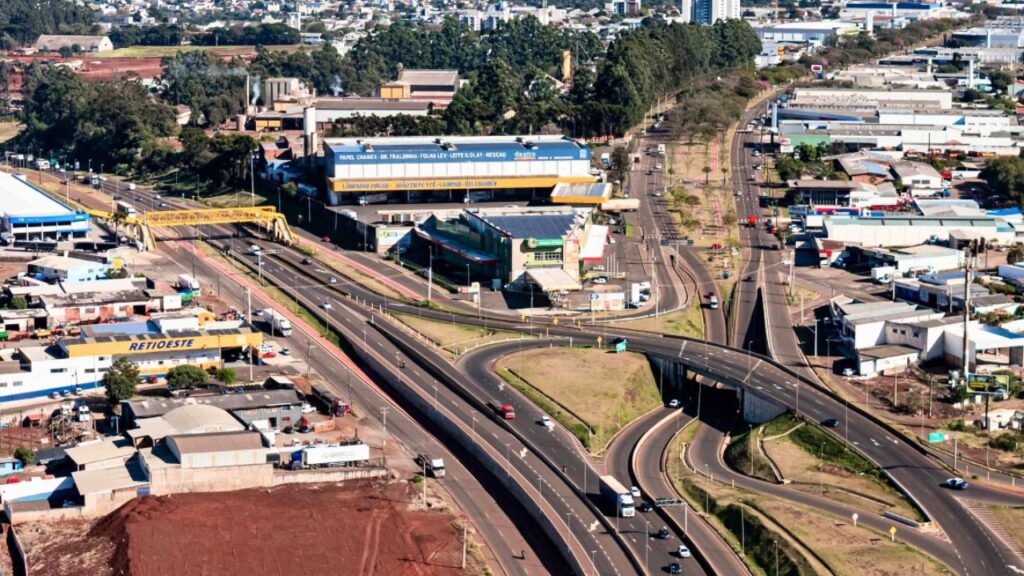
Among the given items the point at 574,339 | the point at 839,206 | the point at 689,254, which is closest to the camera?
the point at 574,339

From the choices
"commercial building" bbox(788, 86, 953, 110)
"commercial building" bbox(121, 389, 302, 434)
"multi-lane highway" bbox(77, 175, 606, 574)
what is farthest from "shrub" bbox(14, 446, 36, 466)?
"commercial building" bbox(788, 86, 953, 110)

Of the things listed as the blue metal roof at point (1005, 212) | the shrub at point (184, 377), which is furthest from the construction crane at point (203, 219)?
the blue metal roof at point (1005, 212)

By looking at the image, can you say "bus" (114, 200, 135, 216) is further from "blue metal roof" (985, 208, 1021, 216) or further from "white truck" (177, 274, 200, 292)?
"blue metal roof" (985, 208, 1021, 216)

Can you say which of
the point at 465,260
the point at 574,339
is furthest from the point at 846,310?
the point at 465,260

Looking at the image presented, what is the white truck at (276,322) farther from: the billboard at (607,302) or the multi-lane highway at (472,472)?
the billboard at (607,302)

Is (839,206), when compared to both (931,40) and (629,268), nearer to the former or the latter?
(629,268)

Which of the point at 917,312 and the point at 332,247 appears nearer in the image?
the point at 917,312

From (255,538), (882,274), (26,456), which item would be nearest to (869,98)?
(882,274)
